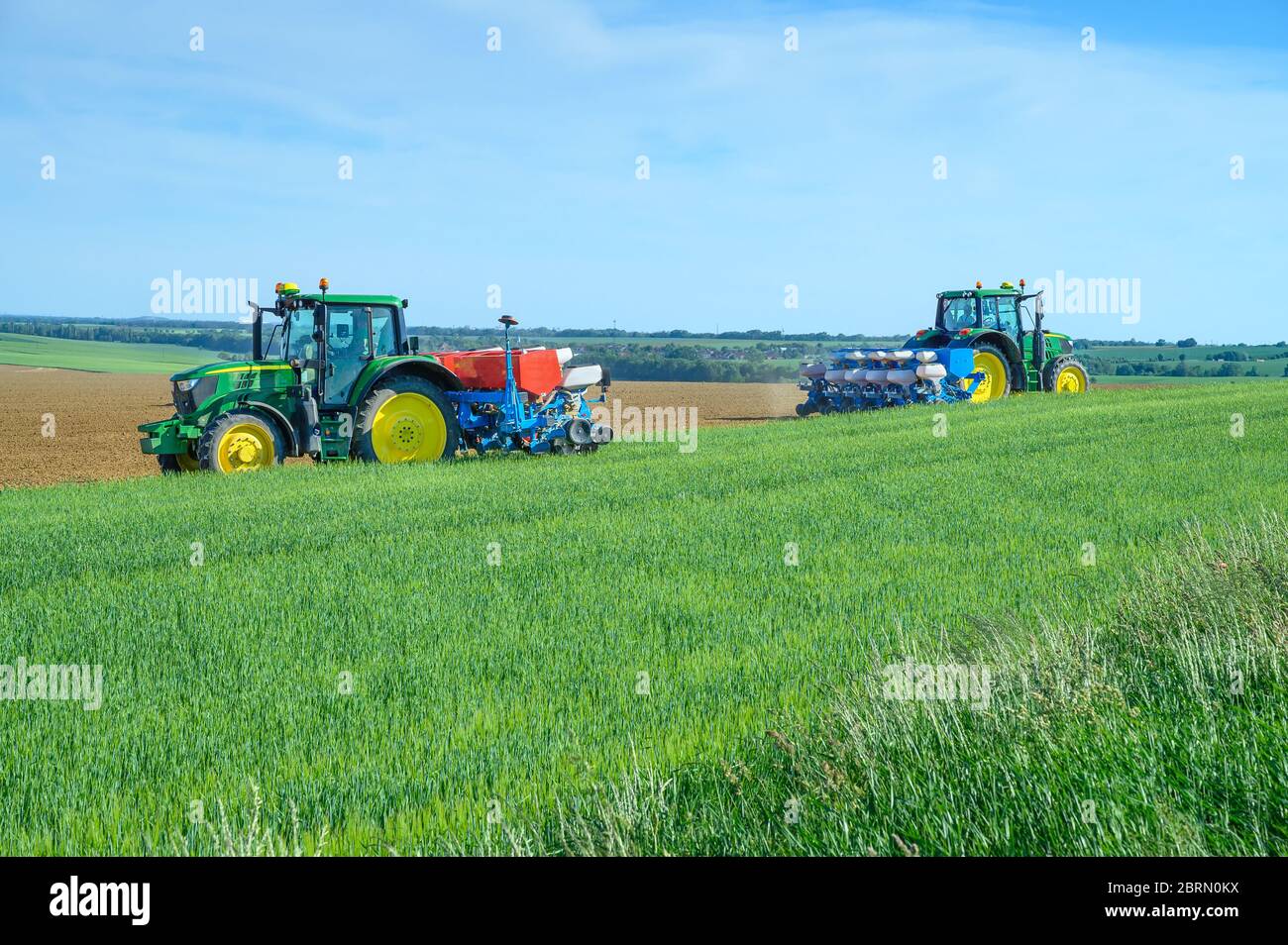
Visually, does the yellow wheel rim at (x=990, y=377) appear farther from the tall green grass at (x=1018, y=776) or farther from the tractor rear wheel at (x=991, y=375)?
the tall green grass at (x=1018, y=776)

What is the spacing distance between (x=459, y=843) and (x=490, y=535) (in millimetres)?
6848

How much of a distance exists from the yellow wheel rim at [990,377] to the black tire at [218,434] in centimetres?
1745

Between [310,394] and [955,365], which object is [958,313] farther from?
[310,394]

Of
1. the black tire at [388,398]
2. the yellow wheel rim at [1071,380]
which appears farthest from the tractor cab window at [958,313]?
the black tire at [388,398]

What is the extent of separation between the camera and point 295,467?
51.0 feet

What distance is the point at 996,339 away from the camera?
27.4 m

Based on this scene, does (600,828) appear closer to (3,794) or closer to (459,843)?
(459,843)

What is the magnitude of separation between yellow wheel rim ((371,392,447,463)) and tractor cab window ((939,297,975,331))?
15274 millimetres

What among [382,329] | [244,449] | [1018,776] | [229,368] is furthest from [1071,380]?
[1018,776]

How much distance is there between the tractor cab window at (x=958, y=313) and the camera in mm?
27234

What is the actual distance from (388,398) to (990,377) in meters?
16.3

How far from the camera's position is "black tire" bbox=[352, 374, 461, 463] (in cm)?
1594

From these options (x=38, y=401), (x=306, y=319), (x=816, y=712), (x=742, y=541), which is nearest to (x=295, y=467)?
(x=306, y=319)
